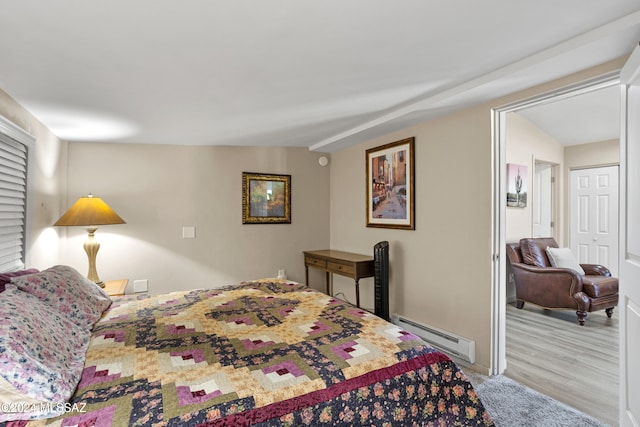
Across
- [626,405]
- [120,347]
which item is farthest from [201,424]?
[626,405]

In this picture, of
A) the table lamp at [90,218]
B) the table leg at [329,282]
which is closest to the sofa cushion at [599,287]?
the table leg at [329,282]

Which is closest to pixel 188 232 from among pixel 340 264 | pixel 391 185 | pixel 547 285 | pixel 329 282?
pixel 340 264

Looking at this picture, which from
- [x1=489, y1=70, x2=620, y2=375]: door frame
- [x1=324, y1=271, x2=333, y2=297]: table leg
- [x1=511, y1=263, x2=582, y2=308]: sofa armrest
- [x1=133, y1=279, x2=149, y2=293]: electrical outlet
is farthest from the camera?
[x1=324, y1=271, x2=333, y2=297]: table leg

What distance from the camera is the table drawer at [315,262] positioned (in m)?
4.18

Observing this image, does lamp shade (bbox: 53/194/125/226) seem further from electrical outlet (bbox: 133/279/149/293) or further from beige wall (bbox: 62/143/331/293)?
electrical outlet (bbox: 133/279/149/293)

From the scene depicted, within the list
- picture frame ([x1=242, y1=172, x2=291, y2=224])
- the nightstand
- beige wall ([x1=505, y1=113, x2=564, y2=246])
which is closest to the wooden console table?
picture frame ([x1=242, y1=172, x2=291, y2=224])

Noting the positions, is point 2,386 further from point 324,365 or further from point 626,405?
point 626,405

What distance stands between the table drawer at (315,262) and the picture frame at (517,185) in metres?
2.94

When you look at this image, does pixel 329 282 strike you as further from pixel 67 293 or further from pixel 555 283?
pixel 67 293

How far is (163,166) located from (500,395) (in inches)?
153

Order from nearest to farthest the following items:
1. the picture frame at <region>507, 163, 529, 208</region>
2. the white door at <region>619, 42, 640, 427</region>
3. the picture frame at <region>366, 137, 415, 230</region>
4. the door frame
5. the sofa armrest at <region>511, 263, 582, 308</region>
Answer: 1. the white door at <region>619, 42, 640, 427</region>
2. the door frame
3. the picture frame at <region>366, 137, 415, 230</region>
4. the sofa armrest at <region>511, 263, 582, 308</region>
5. the picture frame at <region>507, 163, 529, 208</region>

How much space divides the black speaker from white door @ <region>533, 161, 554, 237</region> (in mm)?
3318

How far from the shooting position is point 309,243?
4.64m

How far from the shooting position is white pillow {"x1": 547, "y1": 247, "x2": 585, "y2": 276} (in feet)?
14.7
